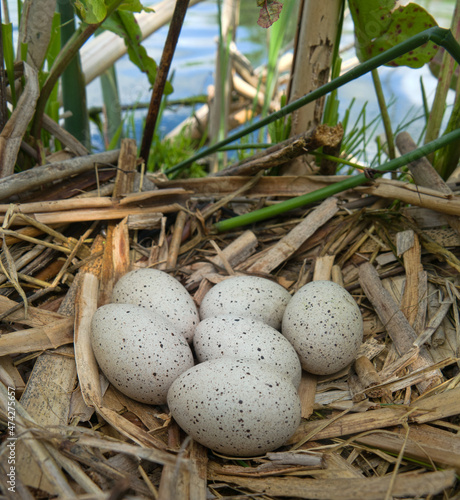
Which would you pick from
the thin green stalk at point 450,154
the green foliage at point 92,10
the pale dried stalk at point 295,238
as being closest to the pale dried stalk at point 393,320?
the pale dried stalk at point 295,238

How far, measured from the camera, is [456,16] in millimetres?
1217

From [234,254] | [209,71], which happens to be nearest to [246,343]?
[234,254]

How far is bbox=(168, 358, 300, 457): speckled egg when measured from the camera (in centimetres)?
79

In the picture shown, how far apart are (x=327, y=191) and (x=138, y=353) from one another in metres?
0.67

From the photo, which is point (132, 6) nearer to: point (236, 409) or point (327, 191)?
point (327, 191)

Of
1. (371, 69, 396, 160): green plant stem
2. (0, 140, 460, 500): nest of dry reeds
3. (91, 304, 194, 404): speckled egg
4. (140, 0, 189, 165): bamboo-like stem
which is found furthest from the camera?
(371, 69, 396, 160): green plant stem

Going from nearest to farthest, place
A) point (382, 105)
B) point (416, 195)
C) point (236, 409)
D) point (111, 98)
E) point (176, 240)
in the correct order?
point (236, 409) < point (416, 195) < point (176, 240) < point (382, 105) < point (111, 98)

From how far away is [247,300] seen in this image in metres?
1.07

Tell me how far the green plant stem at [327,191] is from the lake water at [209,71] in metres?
1.36

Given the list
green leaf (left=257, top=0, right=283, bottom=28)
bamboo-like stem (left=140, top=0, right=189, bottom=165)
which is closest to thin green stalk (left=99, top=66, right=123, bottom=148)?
bamboo-like stem (left=140, top=0, right=189, bottom=165)

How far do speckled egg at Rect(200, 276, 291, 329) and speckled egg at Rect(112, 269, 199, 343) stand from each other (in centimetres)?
5

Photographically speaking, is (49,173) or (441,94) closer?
(49,173)

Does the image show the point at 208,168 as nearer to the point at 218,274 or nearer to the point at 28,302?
the point at 218,274

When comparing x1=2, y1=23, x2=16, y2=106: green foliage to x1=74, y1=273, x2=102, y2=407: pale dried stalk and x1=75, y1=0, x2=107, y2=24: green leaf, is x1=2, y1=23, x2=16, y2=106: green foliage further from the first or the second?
x1=74, y1=273, x2=102, y2=407: pale dried stalk
